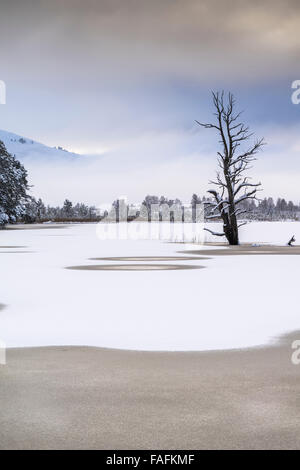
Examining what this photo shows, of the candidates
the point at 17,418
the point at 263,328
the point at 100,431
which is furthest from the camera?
the point at 263,328

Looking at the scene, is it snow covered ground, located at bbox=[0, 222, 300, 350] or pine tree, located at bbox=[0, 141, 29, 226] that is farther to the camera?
pine tree, located at bbox=[0, 141, 29, 226]

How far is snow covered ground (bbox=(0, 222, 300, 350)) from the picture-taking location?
10523 mm

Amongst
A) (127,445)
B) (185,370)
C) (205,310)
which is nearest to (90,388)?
(185,370)

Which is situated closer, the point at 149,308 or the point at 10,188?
the point at 149,308

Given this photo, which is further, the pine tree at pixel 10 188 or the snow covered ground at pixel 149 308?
the pine tree at pixel 10 188

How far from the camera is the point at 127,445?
543 cm

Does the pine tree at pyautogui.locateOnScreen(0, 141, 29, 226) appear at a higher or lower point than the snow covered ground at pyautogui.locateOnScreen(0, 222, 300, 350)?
higher

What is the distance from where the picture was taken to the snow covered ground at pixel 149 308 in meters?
10.5

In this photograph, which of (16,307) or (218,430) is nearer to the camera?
(218,430)

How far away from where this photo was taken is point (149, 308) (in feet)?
45.1

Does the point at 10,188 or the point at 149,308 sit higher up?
the point at 10,188

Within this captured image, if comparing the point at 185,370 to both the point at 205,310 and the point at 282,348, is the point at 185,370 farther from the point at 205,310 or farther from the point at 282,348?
the point at 205,310

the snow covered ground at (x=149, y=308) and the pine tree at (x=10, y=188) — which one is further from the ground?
the pine tree at (x=10, y=188)

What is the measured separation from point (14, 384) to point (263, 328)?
17.2 ft
